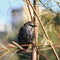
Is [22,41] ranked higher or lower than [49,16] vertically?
lower

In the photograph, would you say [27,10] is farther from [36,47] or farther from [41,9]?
[36,47]

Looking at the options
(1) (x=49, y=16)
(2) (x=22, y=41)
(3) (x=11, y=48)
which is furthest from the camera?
(2) (x=22, y=41)

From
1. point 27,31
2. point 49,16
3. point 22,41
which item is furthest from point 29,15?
point 27,31

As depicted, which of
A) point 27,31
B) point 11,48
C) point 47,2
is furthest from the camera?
point 27,31

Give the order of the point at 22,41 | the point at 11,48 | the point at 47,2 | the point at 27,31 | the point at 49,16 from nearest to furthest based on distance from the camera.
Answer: the point at 11,48
the point at 47,2
the point at 49,16
the point at 22,41
the point at 27,31

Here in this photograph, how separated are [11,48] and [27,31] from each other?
23.9 inches

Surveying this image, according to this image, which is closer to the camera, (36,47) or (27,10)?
(36,47)

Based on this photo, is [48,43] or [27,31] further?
[27,31]

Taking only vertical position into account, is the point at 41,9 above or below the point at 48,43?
above

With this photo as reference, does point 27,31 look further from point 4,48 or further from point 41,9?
point 4,48

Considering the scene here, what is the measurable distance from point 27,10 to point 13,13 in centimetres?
17

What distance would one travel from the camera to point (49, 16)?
4.73 feet

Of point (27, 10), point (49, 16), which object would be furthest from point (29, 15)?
point (49, 16)

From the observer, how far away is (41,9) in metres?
1.31
